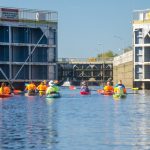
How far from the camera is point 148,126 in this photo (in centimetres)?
4666

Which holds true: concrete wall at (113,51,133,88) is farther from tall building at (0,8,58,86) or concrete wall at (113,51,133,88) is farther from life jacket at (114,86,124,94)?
life jacket at (114,86,124,94)

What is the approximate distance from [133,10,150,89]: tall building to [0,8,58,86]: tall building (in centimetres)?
2022

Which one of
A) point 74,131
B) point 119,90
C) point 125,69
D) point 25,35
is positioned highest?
point 25,35

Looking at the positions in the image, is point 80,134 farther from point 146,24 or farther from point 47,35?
point 146,24

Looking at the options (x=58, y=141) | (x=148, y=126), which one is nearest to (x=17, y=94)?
(x=148, y=126)

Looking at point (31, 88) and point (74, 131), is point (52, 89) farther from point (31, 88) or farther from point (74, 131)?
point (74, 131)

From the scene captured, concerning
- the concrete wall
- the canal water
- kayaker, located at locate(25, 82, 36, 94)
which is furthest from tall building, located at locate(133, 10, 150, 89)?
the canal water

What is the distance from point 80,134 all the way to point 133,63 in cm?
9975

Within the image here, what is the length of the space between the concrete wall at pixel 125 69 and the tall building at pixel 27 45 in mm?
26511

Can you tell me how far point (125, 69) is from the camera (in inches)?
6324

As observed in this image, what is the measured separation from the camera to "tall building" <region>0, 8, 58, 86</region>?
12131 centimetres

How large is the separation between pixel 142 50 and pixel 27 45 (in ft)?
91.3

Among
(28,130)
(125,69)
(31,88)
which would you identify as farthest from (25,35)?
(28,130)

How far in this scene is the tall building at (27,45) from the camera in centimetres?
12131
